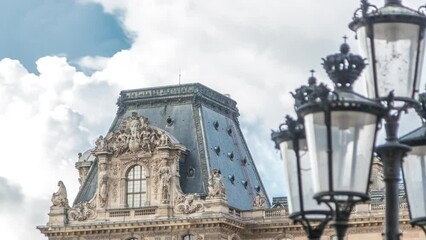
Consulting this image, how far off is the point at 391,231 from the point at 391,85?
160 centimetres

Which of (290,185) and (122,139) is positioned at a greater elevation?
(122,139)

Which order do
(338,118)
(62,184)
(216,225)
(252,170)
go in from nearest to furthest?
(338,118), (216,225), (62,184), (252,170)

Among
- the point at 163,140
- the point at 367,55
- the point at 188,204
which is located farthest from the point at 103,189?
Answer: the point at 367,55

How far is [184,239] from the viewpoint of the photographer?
56.8 meters

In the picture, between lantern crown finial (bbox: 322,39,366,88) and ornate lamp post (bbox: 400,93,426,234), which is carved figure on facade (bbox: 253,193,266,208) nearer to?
ornate lamp post (bbox: 400,93,426,234)

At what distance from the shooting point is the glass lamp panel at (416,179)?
12.1 metres

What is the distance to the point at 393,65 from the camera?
1163 cm

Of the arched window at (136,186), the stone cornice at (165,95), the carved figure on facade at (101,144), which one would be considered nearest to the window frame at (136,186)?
the arched window at (136,186)

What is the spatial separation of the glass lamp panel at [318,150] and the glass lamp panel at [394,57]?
141 centimetres

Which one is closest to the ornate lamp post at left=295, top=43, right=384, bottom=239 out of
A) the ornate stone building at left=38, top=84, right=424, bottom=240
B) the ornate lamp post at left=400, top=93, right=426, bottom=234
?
the ornate lamp post at left=400, top=93, right=426, bottom=234

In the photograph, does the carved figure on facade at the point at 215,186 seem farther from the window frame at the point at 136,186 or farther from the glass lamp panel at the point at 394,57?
the glass lamp panel at the point at 394,57

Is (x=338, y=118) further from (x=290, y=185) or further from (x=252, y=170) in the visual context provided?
(x=252, y=170)

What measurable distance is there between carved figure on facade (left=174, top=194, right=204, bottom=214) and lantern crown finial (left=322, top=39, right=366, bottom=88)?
151 feet

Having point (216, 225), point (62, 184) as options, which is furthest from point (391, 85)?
point (62, 184)
